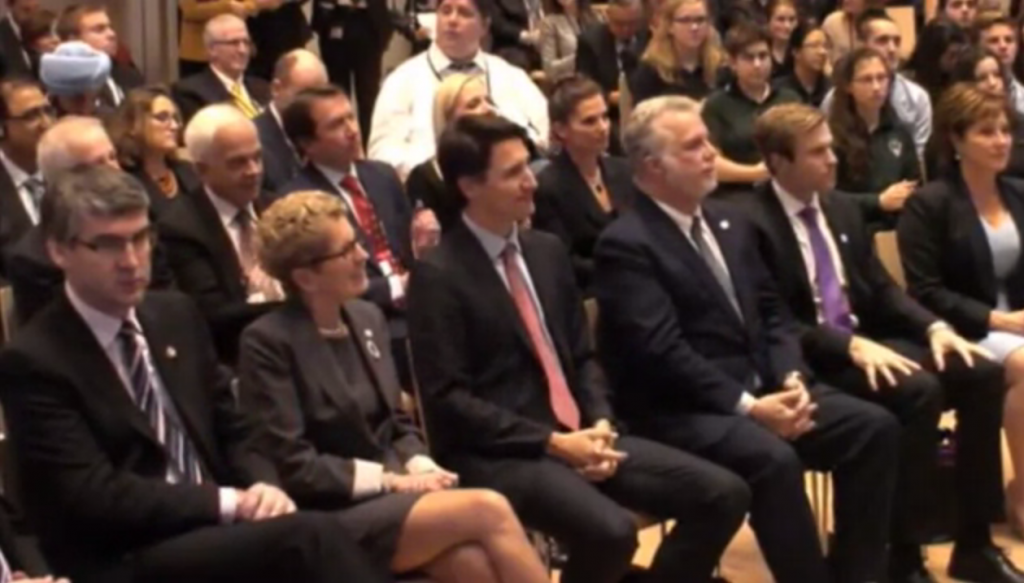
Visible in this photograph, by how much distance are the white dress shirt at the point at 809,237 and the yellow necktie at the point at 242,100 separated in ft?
7.96

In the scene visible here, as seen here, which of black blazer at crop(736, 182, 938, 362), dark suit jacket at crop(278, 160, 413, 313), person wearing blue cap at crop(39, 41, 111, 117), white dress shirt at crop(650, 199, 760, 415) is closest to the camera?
white dress shirt at crop(650, 199, 760, 415)

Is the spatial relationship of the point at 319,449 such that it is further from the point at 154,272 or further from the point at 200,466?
the point at 154,272

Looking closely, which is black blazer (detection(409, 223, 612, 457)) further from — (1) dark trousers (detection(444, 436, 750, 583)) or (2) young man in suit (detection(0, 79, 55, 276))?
(2) young man in suit (detection(0, 79, 55, 276))

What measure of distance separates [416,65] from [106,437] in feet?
10.5

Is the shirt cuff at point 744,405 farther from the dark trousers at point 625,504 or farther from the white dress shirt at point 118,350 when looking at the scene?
the white dress shirt at point 118,350

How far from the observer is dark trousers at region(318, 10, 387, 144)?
7.87 m

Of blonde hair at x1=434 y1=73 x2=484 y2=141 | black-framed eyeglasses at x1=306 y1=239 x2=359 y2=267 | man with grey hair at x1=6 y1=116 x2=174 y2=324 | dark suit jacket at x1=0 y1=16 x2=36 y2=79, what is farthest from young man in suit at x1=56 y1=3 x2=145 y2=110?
black-framed eyeglasses at x1=306 y1=239 x2=359 y2=267

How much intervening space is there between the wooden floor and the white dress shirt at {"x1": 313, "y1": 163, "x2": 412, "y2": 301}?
85 cm

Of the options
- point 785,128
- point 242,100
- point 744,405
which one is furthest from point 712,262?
point 242,100

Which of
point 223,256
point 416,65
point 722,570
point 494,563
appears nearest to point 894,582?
point 722,570

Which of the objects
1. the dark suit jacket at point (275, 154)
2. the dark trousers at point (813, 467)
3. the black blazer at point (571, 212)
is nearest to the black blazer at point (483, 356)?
the dark trousers at point (813, 467)

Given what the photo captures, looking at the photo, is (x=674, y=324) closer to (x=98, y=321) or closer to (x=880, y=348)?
(x=880, y=348)

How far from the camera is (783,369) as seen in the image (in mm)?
4211

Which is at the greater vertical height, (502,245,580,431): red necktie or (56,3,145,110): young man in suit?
(502,245,580,431): red necktie
